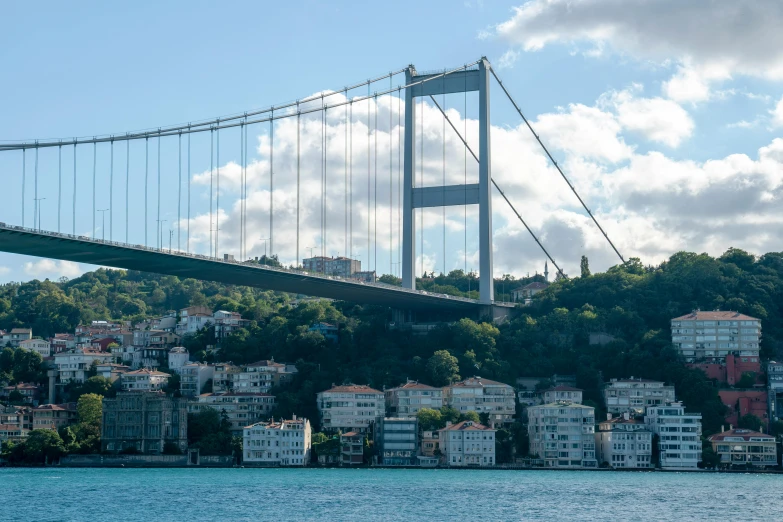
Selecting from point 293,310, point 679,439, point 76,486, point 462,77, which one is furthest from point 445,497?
point 293,310

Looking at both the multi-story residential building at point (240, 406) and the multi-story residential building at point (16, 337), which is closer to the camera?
the multi-story residential building at point (240, 406)

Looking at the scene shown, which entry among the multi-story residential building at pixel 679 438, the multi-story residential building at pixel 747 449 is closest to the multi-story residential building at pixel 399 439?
the multi-story residential building at pixel 679 438

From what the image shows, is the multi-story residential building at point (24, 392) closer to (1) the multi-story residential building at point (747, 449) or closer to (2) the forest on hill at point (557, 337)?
(2) the forest on hill at point (557, 337)

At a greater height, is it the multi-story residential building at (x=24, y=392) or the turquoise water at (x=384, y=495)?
the multi-story residential building at (x=24, y=392)

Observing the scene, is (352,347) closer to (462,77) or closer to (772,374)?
(462,77)

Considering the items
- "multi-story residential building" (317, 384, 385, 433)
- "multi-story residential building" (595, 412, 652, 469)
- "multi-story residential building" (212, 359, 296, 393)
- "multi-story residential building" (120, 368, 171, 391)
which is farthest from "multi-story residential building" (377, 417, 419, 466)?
"multi-story residential building" (120, 368, 171, 391)
